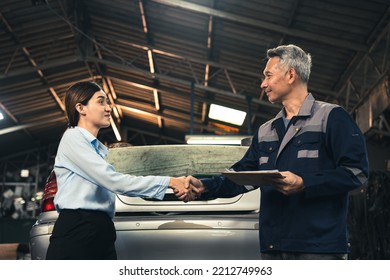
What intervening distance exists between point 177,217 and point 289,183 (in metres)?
1.27

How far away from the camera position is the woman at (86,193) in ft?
8.11

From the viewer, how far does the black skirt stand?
246 centimetres

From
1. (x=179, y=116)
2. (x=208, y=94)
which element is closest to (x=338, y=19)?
(x=208, y=94)

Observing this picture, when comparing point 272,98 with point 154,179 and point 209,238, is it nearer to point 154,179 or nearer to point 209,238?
point 154,179

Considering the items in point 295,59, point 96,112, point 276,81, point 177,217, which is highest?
point 295,59

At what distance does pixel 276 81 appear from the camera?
8.54ft

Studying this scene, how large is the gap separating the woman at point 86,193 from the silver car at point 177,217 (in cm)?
67

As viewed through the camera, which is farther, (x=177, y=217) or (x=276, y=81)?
(x=177, y=217)

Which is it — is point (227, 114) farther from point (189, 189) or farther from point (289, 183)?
point (289, 183)

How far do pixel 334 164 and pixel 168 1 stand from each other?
8.43 meters

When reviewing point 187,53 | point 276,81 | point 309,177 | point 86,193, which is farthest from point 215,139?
point 309,177

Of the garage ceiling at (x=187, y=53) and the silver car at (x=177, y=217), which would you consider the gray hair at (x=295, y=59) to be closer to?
the silver car at (x=177, y=217)

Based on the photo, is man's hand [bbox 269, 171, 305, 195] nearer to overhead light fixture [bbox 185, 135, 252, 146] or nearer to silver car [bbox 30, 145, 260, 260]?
silver car [bbox 30, 145, 260, 260]
